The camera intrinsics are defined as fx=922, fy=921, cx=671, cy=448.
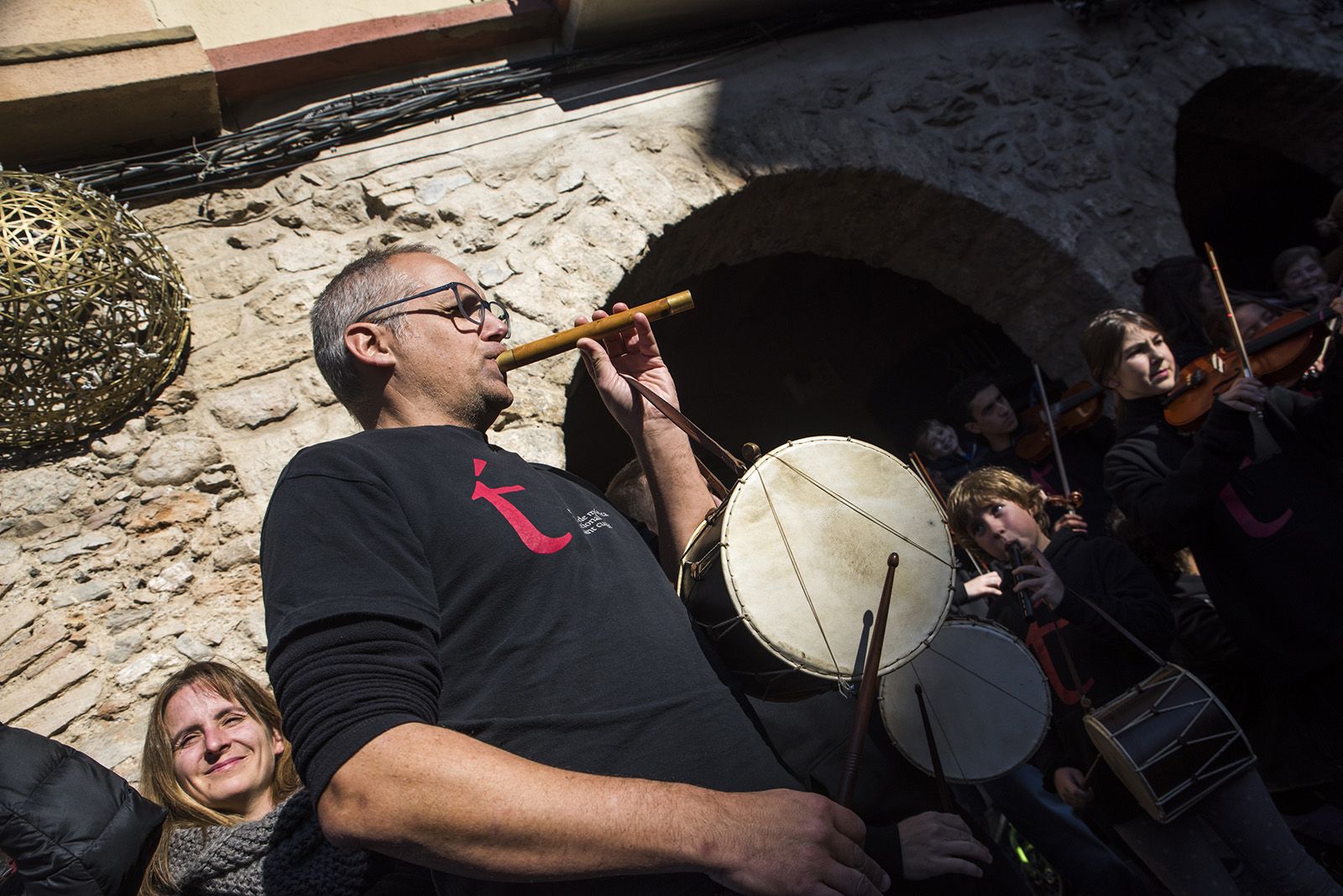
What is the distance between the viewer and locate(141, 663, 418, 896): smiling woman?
1.81 meters

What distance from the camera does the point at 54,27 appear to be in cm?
301

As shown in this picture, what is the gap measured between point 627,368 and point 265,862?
1250mm

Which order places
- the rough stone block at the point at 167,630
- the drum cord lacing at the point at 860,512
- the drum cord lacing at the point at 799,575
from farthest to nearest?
the rough stone block at the point at 167,630 < the drum cord lacing at the point at 860,512 < the drum cord lacing at the point at 799,575

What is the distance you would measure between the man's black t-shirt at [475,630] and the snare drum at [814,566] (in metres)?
0.14

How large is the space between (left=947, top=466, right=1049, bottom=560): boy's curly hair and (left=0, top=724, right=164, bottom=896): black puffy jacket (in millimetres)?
2254

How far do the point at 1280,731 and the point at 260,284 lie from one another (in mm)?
3300

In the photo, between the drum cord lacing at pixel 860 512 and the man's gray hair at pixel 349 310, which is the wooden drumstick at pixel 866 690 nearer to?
the drum cord lacing at pixel 860 512

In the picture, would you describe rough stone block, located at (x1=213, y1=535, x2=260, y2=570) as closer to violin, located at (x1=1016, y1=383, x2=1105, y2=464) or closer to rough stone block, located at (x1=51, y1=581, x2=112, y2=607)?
rough stone block, located at (x1=51, y1=581, x2=112, y2=607)

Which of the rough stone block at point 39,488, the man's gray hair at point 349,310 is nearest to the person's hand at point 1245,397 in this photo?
the man's gray hair at point 349,310

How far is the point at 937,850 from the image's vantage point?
138cm

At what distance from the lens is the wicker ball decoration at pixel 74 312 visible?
7.47 feet

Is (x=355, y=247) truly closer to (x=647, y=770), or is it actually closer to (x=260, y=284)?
(x=260, y=284)

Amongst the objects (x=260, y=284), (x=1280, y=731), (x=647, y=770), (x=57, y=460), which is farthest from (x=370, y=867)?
(x=1280, y=731)

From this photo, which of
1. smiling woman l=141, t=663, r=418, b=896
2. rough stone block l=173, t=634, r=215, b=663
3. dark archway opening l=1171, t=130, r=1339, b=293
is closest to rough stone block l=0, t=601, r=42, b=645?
rough stone block l=173, t=634, r=215, b=663
